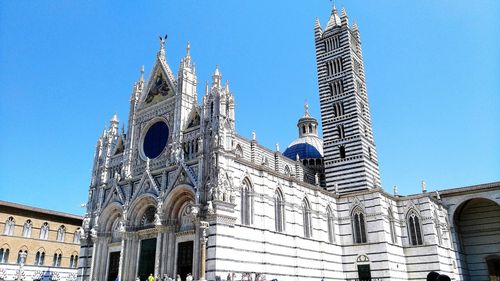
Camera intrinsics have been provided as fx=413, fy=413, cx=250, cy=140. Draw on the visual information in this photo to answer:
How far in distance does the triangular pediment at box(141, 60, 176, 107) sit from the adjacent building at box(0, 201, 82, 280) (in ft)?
52.5

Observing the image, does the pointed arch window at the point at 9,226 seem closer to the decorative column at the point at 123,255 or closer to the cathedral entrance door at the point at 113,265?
the cathedral entrance door at the point at 113,265

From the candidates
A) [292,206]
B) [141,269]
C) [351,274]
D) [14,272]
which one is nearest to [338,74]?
[292,206]

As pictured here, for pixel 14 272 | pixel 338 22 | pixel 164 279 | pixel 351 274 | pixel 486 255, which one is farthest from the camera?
pixel 338 22

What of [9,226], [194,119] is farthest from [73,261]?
[194,119]

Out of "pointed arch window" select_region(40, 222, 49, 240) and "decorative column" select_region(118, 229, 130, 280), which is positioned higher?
"pointed arch window" select_region(40, 222, 49, 240)

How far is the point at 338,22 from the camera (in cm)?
4316

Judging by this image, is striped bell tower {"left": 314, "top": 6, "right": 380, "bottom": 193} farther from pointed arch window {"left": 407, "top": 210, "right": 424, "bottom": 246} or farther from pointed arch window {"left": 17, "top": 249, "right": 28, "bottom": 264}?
pointed arch window {"left": 17, "top": 249, "right": 28, "bottom": 264}

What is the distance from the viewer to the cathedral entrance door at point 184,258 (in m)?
25.4

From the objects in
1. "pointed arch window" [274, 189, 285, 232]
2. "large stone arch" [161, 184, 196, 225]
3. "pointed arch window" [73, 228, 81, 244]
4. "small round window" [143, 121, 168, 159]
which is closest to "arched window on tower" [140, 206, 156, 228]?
"large stone arch" [161, 184, 196, 225]

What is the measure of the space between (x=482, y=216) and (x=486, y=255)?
3.60 metres

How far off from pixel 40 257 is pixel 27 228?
2998 mm

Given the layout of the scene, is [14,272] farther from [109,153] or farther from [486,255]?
[486,255]

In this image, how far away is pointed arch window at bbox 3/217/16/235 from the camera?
3609 centimetres

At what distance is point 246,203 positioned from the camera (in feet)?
87.3
